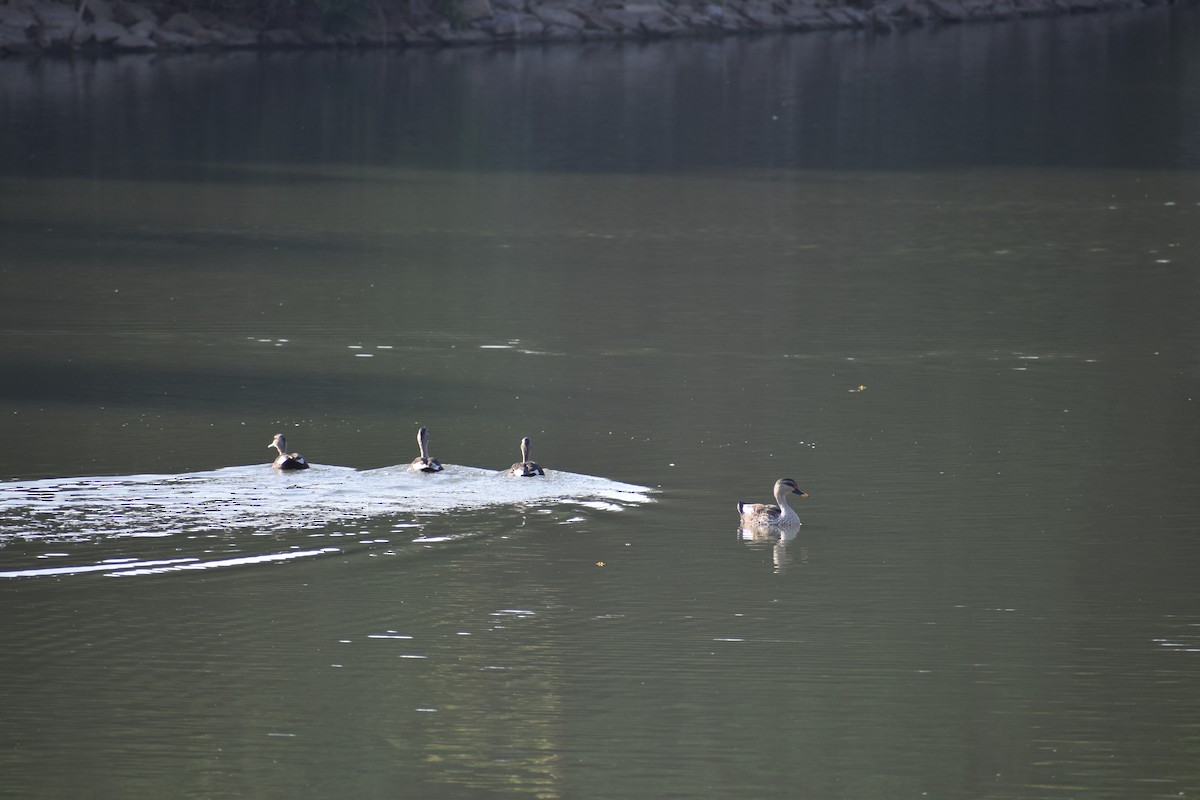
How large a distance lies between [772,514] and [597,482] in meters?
1.68

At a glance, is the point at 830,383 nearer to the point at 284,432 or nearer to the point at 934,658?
the point at 284,432

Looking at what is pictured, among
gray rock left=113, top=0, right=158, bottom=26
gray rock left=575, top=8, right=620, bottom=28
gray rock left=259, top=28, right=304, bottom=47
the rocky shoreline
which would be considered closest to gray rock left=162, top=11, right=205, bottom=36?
the rocky shoreline

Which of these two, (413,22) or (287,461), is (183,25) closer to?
(413,22)

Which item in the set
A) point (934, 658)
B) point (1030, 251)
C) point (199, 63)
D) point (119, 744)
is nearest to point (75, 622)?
point (119, 744)

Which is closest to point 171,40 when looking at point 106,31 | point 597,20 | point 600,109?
point 106,31

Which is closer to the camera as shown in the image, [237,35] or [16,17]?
[16,17]

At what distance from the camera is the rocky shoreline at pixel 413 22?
57.8 metres

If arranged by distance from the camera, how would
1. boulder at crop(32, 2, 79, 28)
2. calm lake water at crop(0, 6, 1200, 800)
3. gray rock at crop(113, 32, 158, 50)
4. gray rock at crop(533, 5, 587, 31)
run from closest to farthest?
calm lake water at crop(0, 6, 1200, 800)
boulder at crop(32, 2, 79, 28)
gray rock at crop(113, 32, 158, 50)
gray rock at crop(533, 5, 587, 31)

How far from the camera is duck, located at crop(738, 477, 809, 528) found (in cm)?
1385

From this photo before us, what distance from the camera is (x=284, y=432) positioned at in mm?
16594

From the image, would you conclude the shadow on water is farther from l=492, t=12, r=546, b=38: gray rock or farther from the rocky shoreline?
l=492, t=12, r=546, b=38: gray rock

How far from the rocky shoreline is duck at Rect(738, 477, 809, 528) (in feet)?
150

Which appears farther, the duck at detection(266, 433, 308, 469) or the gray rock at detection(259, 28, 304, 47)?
the gray rock at detection(259, 28, 304, 47)

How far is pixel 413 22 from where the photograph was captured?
209 feet
